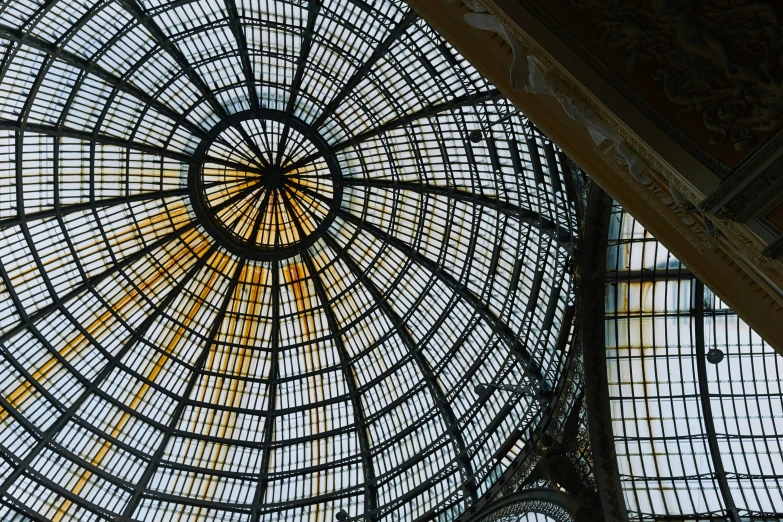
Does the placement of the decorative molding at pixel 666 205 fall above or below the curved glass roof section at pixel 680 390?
below

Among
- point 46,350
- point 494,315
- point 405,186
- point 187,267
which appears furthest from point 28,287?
point 494,315

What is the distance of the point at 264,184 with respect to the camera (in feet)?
121

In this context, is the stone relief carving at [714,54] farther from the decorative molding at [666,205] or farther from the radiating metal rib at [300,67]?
the radiating metal rib at [300,67]

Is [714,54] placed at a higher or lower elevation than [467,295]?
lower

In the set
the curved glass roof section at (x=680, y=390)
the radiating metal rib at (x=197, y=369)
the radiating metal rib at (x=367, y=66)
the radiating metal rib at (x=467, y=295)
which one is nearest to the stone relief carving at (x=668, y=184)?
the curved glass roof section at (x=680, y=390)

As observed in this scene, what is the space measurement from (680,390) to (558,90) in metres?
20.3

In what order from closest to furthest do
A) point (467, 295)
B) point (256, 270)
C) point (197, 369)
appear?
point (467, 295)
point (197, 369)
point (256, 270)

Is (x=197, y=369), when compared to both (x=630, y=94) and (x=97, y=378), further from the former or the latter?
(x=630, y=94)

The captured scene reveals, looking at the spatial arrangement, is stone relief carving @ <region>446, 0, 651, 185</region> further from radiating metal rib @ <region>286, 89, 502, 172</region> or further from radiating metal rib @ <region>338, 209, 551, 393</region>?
radiating metal rib @ <region>338, 209, 551, 393</region>

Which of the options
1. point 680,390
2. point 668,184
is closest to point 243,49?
point 680,390

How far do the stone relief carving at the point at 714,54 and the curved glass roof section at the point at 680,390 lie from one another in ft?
55.6

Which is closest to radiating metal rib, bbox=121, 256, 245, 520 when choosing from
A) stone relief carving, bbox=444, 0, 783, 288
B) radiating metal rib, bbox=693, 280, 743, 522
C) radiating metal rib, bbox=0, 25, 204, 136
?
radiating metal rib, bbox=0, 25, 204, 136

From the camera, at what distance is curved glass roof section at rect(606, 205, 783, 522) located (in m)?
24.7

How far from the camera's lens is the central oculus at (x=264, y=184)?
1407 inches
